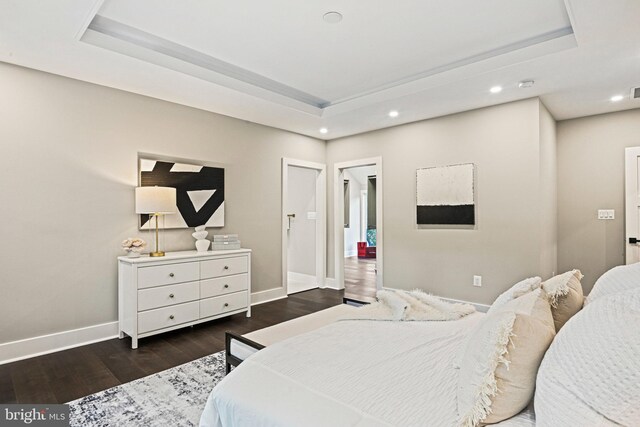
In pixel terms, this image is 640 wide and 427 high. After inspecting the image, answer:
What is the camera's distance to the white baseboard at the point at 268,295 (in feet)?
15.5

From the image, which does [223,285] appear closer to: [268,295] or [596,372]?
[268,295]

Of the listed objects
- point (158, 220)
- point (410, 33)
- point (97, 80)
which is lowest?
point (158, 220)

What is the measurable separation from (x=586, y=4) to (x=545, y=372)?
95.2 inches

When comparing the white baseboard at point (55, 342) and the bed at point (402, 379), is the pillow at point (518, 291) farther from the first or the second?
the white baseboard at point (55, 342)

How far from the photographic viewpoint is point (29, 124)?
2.98m

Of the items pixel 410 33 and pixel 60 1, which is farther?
pixel 410 33

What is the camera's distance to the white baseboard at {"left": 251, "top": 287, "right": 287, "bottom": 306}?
473 cm

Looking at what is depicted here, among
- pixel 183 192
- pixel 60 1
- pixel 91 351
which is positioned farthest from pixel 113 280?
pixel 60 1

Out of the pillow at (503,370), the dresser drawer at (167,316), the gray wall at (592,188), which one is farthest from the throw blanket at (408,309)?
the gray wall at (592,188)

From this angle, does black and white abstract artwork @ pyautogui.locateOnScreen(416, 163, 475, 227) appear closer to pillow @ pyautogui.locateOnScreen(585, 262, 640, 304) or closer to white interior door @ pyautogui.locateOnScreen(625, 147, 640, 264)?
white interior door @ pyautogui.locateOnScreen(625, 147, 640, 264)

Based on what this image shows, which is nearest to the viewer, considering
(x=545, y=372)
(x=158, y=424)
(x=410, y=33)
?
(x=545, y=372)

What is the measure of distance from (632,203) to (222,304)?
5101 mm

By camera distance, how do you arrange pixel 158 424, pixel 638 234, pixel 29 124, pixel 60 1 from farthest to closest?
pixel 638 234, pixel 29 124, pixel 60 1, pixel 158 424

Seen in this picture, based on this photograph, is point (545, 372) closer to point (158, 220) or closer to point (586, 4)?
point (586, 4)
